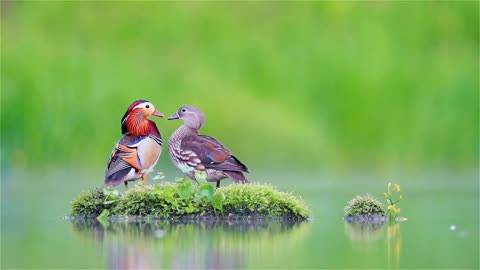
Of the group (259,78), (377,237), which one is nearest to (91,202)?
(377,237)

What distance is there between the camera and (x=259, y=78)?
1888 centimetres

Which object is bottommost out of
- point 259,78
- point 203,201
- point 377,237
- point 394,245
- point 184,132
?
point 394,245

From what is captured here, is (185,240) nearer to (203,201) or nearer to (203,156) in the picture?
(203,201)

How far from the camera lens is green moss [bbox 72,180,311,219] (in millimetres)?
8391

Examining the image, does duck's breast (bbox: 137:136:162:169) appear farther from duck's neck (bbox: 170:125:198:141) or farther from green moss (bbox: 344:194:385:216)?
green moss (bbox: 344:194:385:216)

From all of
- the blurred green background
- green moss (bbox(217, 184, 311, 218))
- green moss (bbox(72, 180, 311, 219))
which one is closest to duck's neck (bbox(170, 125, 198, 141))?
green moss (bbox(72, 180, 311, 219))

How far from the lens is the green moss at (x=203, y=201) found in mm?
8391

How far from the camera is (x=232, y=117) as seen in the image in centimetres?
1808

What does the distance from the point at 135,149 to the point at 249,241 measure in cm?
184

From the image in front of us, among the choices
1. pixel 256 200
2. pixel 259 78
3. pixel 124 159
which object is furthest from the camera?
pixel 259 78

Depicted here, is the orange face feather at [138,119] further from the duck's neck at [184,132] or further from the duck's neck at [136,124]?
the duck's neck at [184,132]

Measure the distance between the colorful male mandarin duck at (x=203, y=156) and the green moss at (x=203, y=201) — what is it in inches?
12.1

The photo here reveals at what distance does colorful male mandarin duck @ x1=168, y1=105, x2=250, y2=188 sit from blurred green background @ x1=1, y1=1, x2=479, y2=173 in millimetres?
7607

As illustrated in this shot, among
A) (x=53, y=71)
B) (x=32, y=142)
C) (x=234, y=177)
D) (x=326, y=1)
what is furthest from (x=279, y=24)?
(x=234, y=177)
